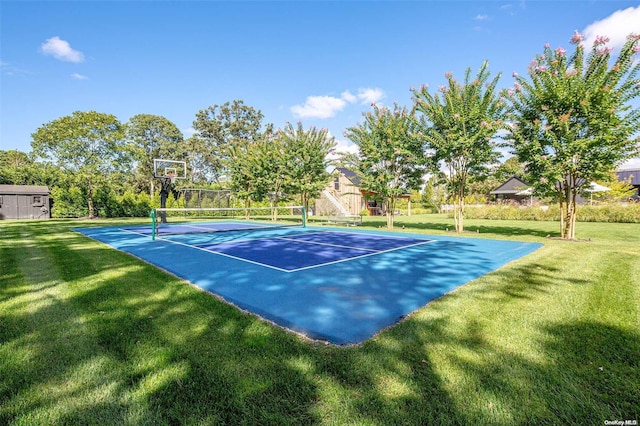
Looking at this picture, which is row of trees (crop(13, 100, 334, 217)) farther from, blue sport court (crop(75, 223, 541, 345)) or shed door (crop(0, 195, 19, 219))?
blue sport court (crop(75, 223, 541, 345))

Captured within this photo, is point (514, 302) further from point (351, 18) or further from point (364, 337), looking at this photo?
point (351, 18)

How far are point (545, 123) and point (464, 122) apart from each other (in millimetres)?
2645

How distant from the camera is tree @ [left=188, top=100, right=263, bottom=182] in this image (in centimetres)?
4600

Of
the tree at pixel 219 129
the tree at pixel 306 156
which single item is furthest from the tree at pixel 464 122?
the tree at pixel 219 129

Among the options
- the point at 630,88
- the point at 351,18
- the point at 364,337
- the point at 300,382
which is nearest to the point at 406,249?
the point at 364,337

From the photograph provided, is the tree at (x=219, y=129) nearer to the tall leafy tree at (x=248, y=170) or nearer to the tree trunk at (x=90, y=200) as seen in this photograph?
the tree trunk at (x=90, y=200)

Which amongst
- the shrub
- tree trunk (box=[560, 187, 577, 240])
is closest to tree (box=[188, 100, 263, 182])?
the shrub

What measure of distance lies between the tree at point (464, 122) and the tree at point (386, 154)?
56.7 inches

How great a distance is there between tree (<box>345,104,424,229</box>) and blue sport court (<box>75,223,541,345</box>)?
19.0 feet

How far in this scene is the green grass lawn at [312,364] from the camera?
176 cm

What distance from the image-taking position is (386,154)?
1389 cm

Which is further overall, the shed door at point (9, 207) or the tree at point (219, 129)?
the tree at point (219, 129)

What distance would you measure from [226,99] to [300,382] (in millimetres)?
50627

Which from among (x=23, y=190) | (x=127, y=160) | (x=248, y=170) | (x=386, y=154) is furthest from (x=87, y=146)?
(x=386, y=154)
